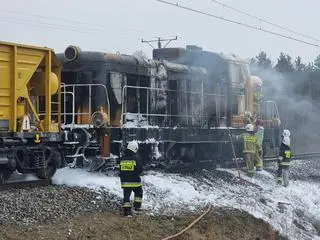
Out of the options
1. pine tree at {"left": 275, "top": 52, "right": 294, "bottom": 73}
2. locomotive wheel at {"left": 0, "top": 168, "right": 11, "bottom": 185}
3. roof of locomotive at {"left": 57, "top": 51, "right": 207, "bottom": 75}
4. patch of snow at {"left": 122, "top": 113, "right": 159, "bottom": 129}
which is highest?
pine tree at {"left": 275, "top": 52, "right": 294, "bottom": 73}

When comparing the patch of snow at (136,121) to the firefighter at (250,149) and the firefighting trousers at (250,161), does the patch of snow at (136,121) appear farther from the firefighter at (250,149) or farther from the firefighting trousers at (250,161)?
Result: the firefighting trousers at (250,161)

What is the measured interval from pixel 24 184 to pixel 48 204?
5.41 feet

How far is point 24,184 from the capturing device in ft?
36.4

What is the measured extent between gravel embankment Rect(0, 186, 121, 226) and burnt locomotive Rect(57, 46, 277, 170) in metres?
2.17

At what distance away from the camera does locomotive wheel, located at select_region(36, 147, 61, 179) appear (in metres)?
11.7

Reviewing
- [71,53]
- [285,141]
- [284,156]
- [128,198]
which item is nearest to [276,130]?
[285,141]

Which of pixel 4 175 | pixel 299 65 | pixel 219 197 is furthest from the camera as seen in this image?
pixel 299 65

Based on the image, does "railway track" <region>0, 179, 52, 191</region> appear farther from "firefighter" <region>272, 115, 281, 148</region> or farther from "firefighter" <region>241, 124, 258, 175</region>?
"firefighter" <region>272, 115, 281, 148</region>

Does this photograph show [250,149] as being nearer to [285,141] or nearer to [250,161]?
[250,161]

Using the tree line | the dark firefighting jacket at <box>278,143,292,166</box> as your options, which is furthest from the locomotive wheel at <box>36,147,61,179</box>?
the tree line

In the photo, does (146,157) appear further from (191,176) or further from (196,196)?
(196,196)

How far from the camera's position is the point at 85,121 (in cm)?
1434

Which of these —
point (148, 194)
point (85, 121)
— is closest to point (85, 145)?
point (85, 121)

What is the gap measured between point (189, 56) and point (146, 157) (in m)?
4.79
